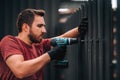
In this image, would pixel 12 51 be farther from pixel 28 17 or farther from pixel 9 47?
pixel 28 17

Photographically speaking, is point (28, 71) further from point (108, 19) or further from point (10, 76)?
point (108, 19)

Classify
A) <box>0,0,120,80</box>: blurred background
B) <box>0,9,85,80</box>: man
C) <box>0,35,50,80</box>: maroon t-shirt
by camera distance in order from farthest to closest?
<box>0,35,50,80</box>: maroon t-shirt
<box>0,9,85,80</box>: man
<box>0,0,120,80</box>: blurred background

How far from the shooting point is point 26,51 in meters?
4.17

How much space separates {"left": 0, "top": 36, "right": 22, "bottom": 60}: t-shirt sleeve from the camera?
3.91 m

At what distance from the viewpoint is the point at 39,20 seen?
14.0 feet

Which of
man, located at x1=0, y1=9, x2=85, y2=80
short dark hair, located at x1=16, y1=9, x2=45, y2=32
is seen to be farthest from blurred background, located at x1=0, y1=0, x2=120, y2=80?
short dark hair, located at x1=16, y1=9, x2=45, y2=32

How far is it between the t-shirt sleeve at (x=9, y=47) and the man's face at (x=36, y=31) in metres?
0.23

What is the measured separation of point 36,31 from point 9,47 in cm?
42

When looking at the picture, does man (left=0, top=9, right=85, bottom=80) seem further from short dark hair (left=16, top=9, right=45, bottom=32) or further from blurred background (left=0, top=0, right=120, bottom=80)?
blurred background (left=0, top=0, right=120, bottom=80)

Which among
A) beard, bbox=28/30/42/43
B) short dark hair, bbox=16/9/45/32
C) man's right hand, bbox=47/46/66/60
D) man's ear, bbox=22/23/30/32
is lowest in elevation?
man's right hand, bbox=47/46/66/60

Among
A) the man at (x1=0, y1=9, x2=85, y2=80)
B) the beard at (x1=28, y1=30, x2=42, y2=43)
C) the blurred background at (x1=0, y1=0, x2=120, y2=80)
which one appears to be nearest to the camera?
the blurred background at (x1=0, y1=0, x2=120, y2=80)

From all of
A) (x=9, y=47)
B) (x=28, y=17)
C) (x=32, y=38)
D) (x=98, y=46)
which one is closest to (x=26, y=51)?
(x=32, y=38)

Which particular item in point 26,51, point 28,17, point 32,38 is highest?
point 28,17

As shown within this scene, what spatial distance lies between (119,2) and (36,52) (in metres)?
1.61
